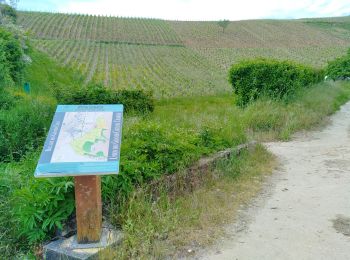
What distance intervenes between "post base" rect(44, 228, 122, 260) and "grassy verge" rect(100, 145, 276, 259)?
0.09 meters

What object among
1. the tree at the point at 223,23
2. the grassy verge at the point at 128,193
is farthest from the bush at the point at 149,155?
the tree at the point at 223,23

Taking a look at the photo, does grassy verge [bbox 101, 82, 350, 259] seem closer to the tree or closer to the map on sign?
the map on sign

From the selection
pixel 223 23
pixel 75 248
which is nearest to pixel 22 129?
pixel 75 248

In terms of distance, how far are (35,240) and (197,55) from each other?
4486 centimetres

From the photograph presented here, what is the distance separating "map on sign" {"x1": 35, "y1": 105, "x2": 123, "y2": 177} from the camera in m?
3.72

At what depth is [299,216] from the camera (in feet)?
17.4

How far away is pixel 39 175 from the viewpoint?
3.67 m

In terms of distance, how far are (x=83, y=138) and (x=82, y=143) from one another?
8 cm

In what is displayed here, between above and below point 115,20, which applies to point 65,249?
above

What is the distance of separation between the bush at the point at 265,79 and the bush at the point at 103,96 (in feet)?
11.8

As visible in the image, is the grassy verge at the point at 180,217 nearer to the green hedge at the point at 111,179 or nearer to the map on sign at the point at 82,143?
the green hedge at the point at 111,179

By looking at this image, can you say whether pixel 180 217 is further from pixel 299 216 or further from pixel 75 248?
pixel 299 216

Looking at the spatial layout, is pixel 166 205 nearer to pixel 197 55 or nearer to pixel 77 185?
Answer: pixel 77 185

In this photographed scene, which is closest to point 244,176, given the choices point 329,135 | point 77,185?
point 77,185
